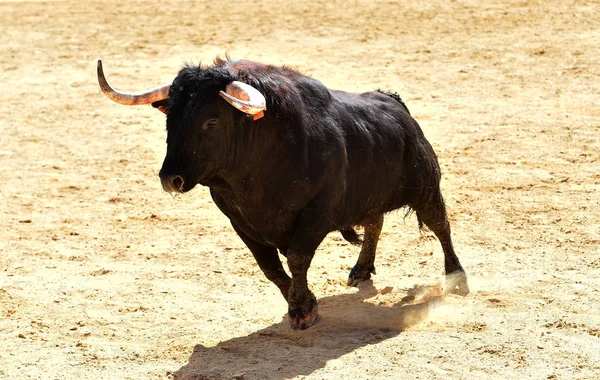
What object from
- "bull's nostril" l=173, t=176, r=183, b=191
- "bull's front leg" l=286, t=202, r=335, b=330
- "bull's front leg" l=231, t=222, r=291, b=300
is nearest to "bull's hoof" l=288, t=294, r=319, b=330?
"bull's front leg" l=286, t=202, r=335, b=330

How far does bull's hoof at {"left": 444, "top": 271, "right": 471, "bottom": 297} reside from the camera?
342 inches

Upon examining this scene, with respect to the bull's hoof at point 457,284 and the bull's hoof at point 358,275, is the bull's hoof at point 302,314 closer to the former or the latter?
the bull's hoof at point 358,275

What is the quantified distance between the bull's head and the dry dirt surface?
4.37 ft

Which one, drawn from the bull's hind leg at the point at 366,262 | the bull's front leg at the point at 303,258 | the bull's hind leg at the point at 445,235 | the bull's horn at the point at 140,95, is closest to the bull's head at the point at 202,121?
the bull's horn at the point at 140,95

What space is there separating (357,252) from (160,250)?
6.04ft

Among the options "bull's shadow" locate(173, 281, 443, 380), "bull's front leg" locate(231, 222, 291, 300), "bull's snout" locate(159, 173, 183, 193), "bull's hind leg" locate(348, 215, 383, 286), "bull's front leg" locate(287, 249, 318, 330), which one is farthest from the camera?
"bull's hind leg" locate(348, 215, 383, 286)

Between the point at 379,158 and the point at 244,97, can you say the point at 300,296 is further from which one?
the point at 244,97

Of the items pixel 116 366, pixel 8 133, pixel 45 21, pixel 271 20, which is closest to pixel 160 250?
pixel 116 366

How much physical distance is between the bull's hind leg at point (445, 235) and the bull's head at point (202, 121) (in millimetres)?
2230

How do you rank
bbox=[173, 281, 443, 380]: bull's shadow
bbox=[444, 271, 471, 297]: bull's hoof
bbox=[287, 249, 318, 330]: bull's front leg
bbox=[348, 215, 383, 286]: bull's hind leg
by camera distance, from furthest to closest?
bbox=[348, 215, 383, 286]: bull's hind leg, bbox=[444, 271, 471, 297]: bull's hoof, bbox=[287, 249, 318, 330]: bull's front leg, bbox=[173, 281, 443, 380]: bull's shadow

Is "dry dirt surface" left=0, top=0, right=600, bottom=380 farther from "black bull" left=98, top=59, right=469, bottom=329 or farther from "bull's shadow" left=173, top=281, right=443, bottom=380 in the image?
"black bull" left=98, top=59, right=469, bottom=329

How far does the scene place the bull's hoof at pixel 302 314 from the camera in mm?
7645

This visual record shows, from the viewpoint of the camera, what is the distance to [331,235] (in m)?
10.3

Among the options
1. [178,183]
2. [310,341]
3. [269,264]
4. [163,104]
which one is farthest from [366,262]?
[178,183]
